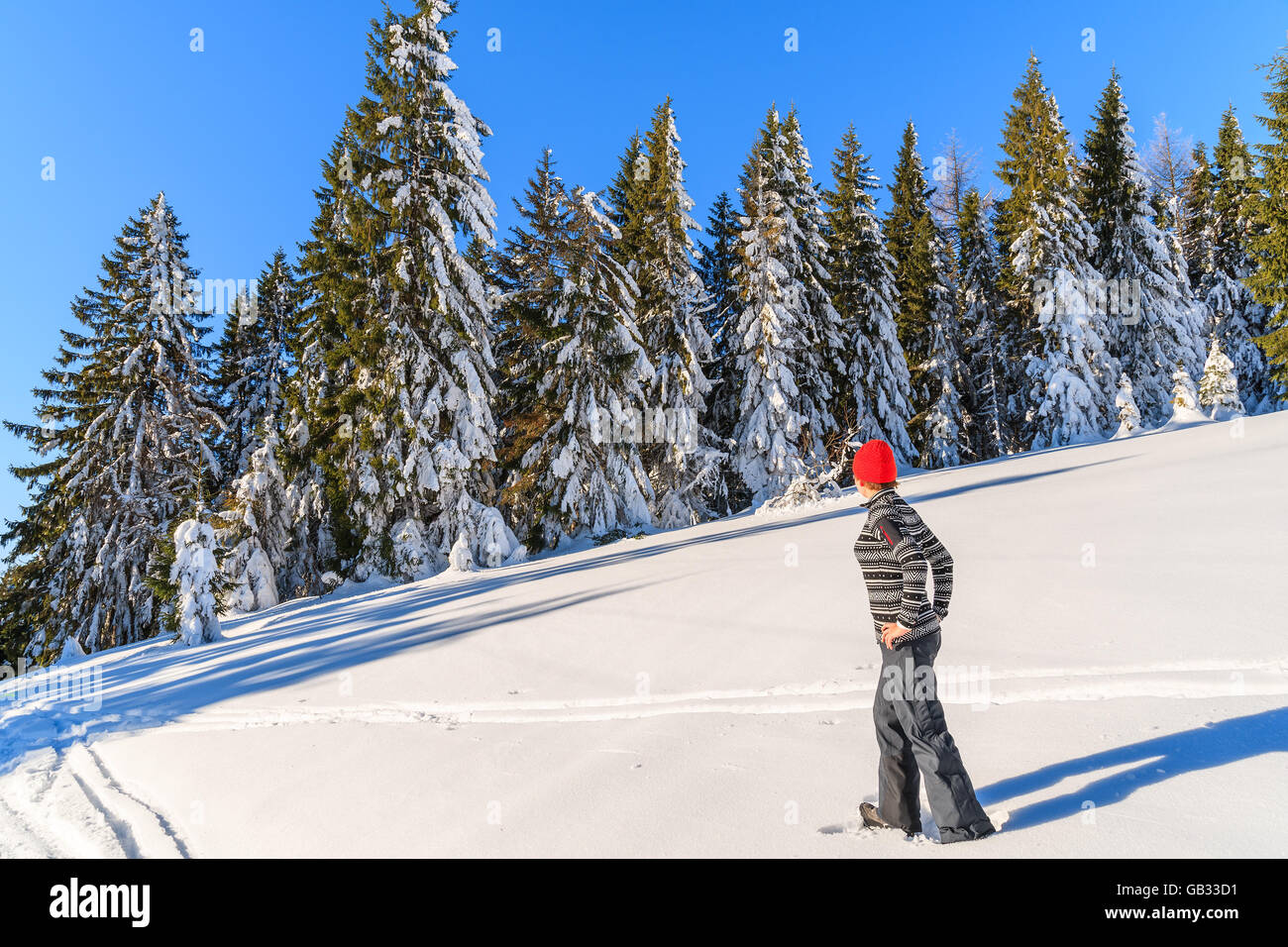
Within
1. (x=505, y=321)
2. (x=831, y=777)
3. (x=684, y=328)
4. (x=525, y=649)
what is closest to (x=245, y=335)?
(x=505, y=321)

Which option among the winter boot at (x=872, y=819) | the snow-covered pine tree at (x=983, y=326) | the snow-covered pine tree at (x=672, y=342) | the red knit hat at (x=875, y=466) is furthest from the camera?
the snow-covered pine tree at (x=983, y=326)

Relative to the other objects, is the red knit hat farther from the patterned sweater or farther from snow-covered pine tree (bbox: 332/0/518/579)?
snow-covered pine tree (bbox: 332/0/518/579)

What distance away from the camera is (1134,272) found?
2830cm

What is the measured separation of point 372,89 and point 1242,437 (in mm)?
23965

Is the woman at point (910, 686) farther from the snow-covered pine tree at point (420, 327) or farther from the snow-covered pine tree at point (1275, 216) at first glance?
the snow-covered pine tree at point (1275, 216)

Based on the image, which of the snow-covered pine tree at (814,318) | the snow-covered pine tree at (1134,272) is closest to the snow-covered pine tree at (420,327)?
the snow-covered pine tree at (814,318)

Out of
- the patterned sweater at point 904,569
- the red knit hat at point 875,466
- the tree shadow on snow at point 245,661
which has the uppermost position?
the red knit hat at point 875,466

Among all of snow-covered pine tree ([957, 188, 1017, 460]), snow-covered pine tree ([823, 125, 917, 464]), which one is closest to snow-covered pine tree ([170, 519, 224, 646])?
snow-covered pine tree ([823, 125, 917, 464])

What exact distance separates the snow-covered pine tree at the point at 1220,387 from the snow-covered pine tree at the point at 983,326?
32.1ft

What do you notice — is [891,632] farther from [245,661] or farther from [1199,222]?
[1199,222]

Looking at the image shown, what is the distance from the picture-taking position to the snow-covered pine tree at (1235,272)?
29.4 m

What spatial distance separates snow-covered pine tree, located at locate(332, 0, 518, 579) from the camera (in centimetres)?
1772

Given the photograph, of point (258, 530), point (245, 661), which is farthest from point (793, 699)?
point (258, 530)
